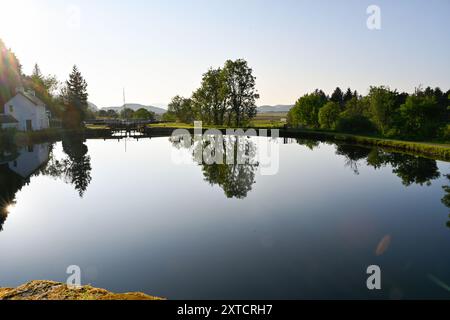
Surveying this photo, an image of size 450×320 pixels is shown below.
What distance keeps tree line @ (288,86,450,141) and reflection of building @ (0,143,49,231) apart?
129ft

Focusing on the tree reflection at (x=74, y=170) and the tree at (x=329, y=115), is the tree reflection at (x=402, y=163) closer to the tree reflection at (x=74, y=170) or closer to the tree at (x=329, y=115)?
the tree reflection at (x=74, y=170)

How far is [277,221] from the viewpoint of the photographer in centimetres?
1471

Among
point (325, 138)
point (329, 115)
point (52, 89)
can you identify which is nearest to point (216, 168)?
point (325, 138)

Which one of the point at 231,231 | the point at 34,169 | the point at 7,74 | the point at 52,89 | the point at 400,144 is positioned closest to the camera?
the point at 231,231

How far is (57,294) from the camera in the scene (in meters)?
7.57

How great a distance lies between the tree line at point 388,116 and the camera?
4175 cm

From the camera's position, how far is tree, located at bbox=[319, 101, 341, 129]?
6353 centimetres

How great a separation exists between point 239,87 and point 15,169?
55864mm

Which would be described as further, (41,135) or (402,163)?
(41,135)

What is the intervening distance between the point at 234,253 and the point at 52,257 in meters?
6.29

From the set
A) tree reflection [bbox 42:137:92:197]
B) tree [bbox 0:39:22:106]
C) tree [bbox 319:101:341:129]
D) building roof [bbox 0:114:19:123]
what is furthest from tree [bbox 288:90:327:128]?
tree [bbox 0:39:22:106]

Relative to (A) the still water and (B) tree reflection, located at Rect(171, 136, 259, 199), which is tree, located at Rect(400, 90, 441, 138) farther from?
(B) tree reflection, located at Rect(171, 136, 259, 199)

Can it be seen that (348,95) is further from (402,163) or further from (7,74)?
(7,74)

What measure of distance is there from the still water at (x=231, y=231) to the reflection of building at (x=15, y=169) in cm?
18
